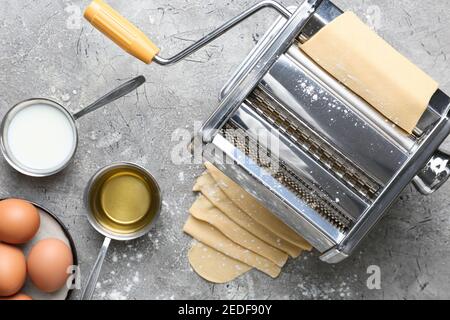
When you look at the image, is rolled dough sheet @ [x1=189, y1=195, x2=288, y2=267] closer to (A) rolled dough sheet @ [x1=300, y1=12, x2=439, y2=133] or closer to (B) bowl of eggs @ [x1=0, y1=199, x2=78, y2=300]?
(B) bowl of eggs @ [x1=0, y1=199, x2=78, y2=300]

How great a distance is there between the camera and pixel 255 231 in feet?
4.06

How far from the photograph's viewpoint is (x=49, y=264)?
1144 millimetres

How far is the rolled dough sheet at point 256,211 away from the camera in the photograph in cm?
122

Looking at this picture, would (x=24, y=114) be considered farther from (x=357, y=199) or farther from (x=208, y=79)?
(x=357, y=199)

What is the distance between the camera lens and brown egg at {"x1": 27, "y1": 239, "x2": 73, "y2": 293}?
Result: 1144 millimetres

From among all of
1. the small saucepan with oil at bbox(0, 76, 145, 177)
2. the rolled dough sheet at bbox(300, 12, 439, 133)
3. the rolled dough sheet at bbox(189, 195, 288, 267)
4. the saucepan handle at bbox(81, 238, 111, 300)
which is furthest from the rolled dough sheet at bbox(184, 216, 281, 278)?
the rolled dough sheet at bbox(300, 12, 439, 133)

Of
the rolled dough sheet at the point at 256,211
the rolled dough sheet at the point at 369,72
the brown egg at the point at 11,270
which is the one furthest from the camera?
the rolled dough sheet at the point at 256,211

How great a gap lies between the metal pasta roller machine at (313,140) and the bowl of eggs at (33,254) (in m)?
0.34

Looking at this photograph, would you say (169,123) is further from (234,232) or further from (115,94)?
(234,232)

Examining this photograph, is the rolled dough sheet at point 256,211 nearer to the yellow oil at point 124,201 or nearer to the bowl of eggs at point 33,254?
the yellow oil at point 124,201

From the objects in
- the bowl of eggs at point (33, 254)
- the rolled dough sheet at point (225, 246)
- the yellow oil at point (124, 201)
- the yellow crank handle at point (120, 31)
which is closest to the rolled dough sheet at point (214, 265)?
the rolled dough sheet at point (225, 246)

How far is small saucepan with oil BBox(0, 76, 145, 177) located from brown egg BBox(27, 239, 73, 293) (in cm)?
14

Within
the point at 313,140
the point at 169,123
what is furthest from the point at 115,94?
the point at 313,140

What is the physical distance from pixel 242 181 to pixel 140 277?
1.07 feet
